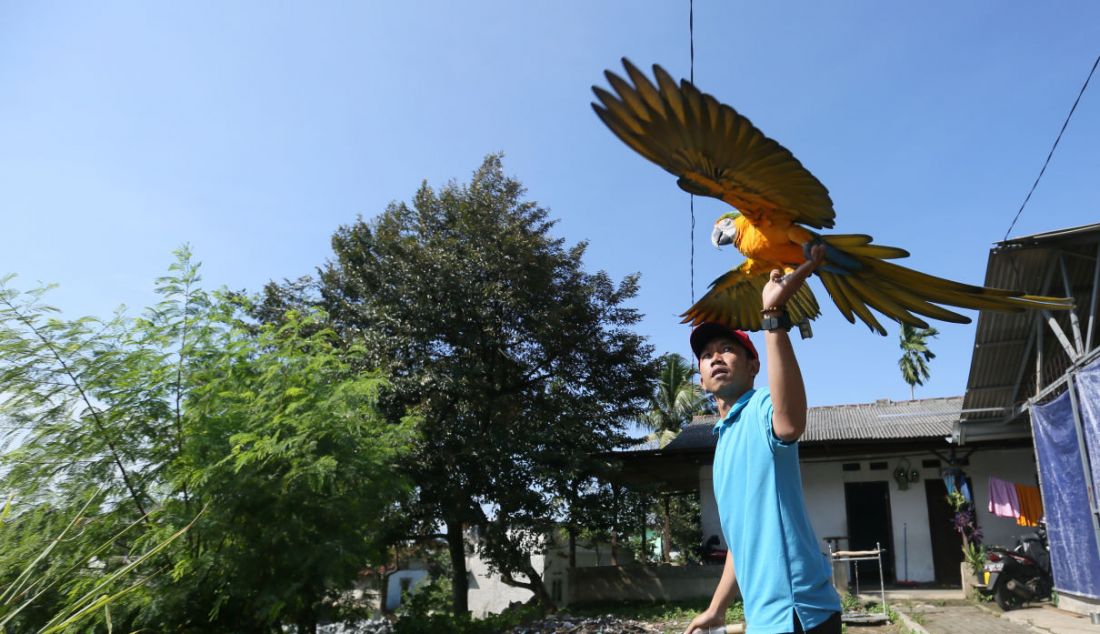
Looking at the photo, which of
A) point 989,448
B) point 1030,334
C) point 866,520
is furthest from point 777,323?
point 866,520

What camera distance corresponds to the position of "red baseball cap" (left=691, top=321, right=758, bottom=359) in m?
1.89

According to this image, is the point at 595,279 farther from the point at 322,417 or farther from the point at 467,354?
the point at 322,417

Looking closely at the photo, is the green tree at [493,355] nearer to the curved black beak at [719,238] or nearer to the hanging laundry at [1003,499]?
the hanging laundry at [1003,499]

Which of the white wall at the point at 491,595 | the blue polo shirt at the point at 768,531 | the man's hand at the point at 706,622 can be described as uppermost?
the blue polo shirt at the point at 768,531

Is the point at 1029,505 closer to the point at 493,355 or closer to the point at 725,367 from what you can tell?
the point at 493,355

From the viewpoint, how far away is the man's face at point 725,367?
1.87m

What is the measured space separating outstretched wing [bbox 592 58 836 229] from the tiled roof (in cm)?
1080

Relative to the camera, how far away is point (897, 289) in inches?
74.1

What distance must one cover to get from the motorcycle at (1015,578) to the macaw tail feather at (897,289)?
8.93m

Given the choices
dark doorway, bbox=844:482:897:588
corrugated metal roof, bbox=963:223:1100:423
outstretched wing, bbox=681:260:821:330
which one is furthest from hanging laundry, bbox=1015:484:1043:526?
outstretched wing, bbox=681:260:821:330

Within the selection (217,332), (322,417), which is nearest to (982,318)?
(322,417)

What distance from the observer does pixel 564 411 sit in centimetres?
1262

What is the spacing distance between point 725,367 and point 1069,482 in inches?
299

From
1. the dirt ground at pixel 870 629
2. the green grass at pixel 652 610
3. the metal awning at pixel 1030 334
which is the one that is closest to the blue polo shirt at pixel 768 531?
the metal awning at pixel 1030 334
